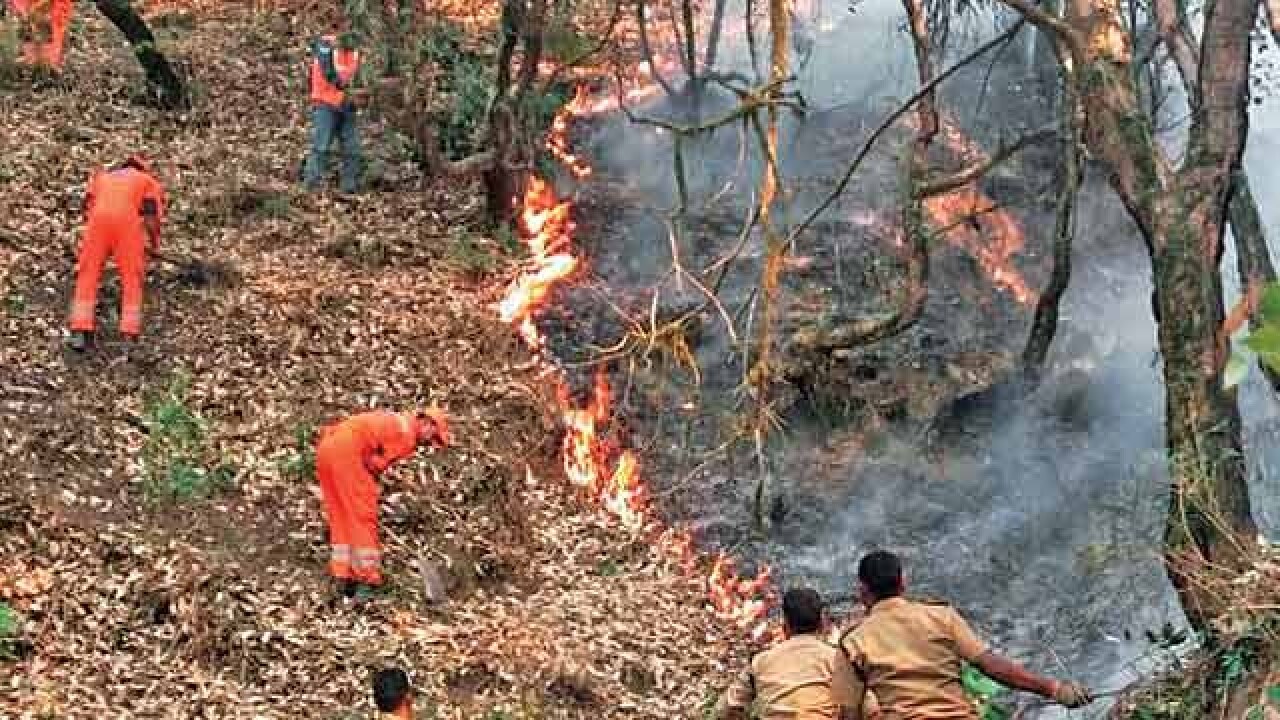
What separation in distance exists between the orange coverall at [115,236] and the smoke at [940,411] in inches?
162

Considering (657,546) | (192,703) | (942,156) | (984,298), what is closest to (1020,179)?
(942,156)

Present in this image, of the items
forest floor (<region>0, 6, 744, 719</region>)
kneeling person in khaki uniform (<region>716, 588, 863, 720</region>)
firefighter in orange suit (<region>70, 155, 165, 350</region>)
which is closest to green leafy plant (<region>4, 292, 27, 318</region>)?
forest floor (<region>0, 6, 744, 719</region>)

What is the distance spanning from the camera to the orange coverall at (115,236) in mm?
11430

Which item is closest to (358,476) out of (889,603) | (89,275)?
(89,275)

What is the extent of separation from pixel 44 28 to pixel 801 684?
48.9 feet

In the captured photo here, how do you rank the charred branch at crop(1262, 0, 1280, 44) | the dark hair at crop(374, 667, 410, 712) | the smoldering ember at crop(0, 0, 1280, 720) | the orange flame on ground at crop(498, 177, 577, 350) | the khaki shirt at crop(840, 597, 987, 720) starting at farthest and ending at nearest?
1. the orange flame on ground at crop(498, 177, 577, 350)
2. the charred branch at crop(1262, 0, 1280, 44)
3. the smoldering ember at crop(0, 0, 1280, 720)
4. the dark hair at crop(374, 667, 410, 712)
5. the khaki shirt at crop(840, 597, 987, 720)

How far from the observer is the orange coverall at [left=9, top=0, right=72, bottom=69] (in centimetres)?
1644

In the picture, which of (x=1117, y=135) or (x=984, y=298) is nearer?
(x=1117, y=135)

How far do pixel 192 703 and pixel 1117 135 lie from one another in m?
6.17

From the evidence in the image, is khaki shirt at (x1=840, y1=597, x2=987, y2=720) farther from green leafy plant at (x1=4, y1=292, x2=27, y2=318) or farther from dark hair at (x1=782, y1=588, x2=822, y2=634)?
green leafy plant at (x1=4, y1=292, x2=27, y2=318)

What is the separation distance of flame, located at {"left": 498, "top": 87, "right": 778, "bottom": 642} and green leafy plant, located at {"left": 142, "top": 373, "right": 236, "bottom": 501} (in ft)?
9.02

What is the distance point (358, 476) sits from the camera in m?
9.87

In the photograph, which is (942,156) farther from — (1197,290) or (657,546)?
(1197,290)

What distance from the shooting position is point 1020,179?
19.1 m
